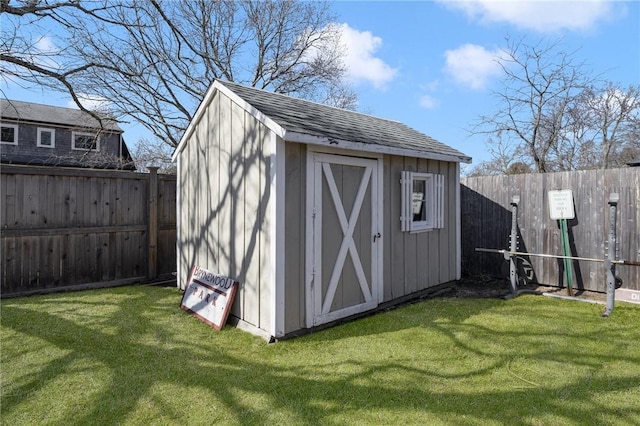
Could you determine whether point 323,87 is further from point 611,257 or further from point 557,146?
point 611,257

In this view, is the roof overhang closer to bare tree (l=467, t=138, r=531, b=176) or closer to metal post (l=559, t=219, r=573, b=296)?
metal post (l=559, t=219, r=573, b=296)

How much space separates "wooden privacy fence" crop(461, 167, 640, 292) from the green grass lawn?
1198mm

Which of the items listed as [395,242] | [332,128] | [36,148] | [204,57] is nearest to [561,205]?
[395,242]

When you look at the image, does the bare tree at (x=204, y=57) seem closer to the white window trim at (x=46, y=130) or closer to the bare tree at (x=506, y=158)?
the bare tree at (x=506, y=158)

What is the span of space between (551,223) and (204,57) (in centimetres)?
1191

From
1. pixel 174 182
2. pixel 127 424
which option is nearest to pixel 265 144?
pixel 127 424

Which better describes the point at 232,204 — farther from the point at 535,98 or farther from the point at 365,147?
the point at 535,98

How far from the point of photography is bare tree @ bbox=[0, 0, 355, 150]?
12.2 m

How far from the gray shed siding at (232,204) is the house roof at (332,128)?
0.23 m

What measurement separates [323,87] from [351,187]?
12.3m

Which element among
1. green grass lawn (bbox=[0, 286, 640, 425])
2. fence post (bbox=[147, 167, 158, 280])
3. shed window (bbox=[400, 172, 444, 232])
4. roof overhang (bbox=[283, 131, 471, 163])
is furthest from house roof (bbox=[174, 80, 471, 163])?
Result: green grass lawn (bbox=[0, 286, 640, 425])

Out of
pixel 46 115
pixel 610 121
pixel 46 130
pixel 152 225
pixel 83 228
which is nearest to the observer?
pixel 83 228

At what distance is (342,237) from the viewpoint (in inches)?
173

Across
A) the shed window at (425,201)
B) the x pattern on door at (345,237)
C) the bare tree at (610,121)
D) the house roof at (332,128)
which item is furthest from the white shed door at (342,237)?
the bare tree at (610,121)
